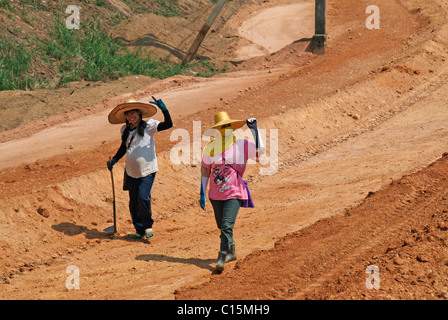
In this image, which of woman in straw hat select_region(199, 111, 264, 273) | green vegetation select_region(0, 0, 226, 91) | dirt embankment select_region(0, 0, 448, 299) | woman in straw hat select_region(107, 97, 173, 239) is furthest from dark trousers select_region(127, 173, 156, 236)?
green vegetation select_region(0, 0, 226, 91)

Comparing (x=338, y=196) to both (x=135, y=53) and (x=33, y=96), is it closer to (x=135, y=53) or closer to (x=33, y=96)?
(x=33, y=96)

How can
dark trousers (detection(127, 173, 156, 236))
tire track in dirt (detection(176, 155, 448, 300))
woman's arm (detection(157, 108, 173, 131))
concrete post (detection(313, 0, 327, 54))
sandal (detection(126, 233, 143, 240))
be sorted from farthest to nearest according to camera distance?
concrete post (detection(313, 0, 327, 54))
sandal (detection(126, 233, 143, 240))
dark trousers (detection(127, 173, 156, 236))
woman's arm (detection(157, 108, 173, 131))
tire track in dirt (detection(176, 155, 448, 300))

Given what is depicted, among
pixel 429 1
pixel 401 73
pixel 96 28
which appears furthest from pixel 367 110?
pixel 96 28

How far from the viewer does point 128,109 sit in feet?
29.7

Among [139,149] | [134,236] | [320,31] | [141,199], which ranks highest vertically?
[320,31]

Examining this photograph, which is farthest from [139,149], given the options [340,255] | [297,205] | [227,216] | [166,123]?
[340,255]

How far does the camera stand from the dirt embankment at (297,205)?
22.9 ft

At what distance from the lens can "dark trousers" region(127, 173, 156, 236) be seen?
903cm

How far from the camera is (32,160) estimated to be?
12781mm

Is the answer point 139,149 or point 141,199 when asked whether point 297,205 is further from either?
point 139,149

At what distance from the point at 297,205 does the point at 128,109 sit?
3269 millimetres

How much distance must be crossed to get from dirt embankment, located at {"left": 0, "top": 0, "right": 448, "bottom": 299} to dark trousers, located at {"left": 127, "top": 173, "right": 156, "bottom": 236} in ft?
1.14

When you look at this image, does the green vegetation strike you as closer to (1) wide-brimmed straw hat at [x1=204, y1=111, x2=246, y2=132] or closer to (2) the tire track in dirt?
(1) wide-brimmed straw hat at [x1=204, y1=111, x2=246, y2=132]

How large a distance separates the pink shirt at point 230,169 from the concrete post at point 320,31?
500 inches
